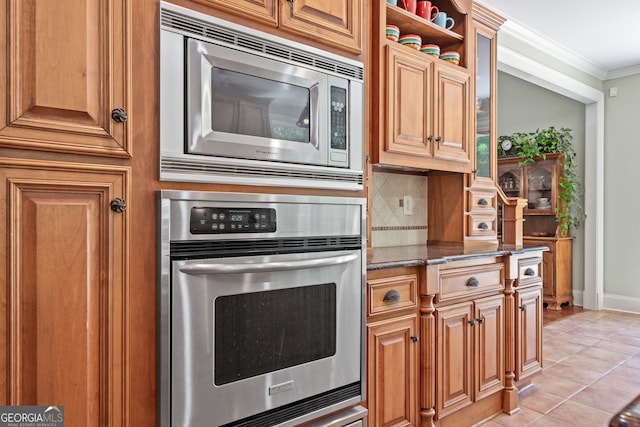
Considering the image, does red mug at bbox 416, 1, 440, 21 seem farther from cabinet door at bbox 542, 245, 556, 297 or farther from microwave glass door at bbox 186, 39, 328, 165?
cabinet door at bbox 542, 245, 556, 297

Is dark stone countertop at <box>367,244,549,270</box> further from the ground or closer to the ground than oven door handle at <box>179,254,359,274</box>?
closer to the ground

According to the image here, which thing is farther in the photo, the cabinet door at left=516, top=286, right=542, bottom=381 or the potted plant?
the potted plant

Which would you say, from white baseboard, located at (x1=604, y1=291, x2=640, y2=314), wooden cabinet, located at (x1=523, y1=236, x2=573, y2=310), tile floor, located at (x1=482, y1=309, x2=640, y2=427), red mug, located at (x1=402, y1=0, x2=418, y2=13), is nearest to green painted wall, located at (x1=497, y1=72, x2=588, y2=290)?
wooden cabinet, located at (x1=523, y1=236, x2=573, y2=310)

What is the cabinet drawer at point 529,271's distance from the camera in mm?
2619

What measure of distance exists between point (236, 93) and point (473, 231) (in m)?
2.11

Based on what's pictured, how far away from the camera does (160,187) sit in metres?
1.19

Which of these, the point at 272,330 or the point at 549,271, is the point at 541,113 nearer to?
the point at 549,271

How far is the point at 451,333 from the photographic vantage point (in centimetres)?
216

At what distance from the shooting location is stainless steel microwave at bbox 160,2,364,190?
1.21 metres

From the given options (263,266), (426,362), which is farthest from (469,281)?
(263,266)

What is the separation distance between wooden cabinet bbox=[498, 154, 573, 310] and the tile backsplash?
304 centimetres

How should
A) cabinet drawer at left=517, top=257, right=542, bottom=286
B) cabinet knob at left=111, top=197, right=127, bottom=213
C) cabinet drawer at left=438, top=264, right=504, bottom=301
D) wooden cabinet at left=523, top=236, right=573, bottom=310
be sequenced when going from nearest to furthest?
cabinet knob at left=111, top=197, right=127, bottom=213, cabinet drawer at left=438, top=264, right=504, bottom=301, cabinet drawer at left=517, top=257, right=542, bottom=286, wooden cabinet at left=523, top=236, right=573, bottom=310

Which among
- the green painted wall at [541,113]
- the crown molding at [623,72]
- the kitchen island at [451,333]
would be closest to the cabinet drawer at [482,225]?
the kitchen island at [451,333]

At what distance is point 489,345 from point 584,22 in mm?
3116
